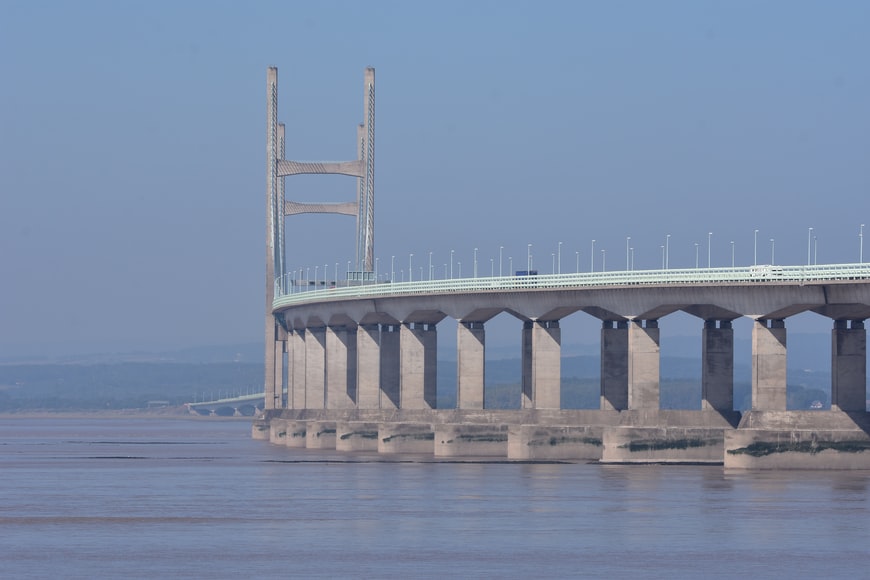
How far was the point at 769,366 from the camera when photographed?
8300 cm

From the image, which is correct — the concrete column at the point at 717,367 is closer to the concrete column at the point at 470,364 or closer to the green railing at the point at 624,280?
the green railing at the point at 624,280

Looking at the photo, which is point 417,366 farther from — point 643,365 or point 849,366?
point 849,366

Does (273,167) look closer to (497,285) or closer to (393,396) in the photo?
(393,396)

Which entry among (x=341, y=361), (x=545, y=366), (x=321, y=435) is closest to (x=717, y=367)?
(x=545, y=366)

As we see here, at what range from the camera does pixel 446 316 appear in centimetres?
11262

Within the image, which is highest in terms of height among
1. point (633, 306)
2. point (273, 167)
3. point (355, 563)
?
point (273, 167)

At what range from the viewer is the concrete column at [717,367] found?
8994 centimetres

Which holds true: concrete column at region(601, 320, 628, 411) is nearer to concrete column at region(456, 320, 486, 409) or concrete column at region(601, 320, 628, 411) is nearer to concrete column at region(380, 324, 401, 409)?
concrete column at region(456, 320, 486, 409)

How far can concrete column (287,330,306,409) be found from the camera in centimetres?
14738

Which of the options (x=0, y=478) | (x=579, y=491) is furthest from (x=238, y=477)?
(x=579, y=491)

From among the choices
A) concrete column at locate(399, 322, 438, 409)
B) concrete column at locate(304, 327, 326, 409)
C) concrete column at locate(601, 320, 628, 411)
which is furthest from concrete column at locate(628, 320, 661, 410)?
concrete column at locate(304, 327, 326, 409)

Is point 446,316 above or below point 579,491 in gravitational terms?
above

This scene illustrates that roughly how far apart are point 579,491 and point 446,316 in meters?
45.4

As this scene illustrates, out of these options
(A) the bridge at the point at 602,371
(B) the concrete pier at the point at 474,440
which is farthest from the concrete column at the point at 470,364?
(B) the concrete pier at the point at 474,440
